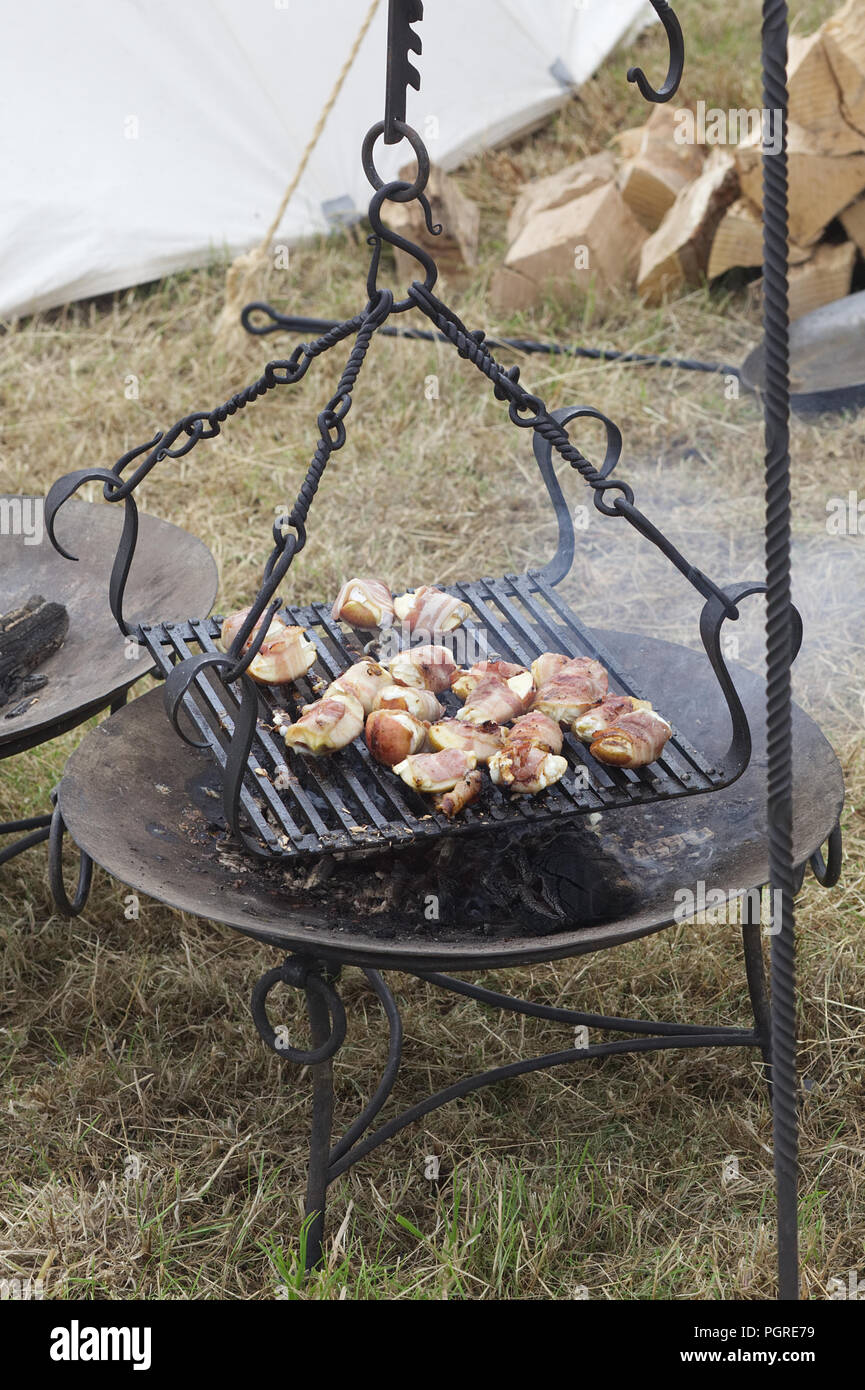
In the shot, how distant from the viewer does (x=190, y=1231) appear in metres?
2.15

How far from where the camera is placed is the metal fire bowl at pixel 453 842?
1.77 metres

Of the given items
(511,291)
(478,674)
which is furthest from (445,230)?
(478,674)

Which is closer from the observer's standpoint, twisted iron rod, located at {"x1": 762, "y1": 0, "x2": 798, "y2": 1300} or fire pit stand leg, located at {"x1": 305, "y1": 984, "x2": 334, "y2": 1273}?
twisted iron rod, located at {"x1": 762, "y1": 0, "x2": 798, "y2": 1300}

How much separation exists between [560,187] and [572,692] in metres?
3.77

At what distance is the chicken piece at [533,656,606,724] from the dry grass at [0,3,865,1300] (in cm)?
79

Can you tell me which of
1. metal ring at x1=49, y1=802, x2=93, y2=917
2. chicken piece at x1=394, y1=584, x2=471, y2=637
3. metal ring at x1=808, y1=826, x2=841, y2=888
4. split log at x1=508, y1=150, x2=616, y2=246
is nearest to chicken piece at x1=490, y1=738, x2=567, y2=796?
chicken piece at x1=394, y1=584, x2=471, y2=637

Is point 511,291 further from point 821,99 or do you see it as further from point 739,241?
point 821,99

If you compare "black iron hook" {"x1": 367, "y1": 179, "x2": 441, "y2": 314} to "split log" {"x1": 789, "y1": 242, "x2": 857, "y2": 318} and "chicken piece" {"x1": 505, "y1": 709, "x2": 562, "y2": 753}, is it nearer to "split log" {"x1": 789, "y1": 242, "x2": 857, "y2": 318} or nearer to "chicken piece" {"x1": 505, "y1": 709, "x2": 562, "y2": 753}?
"chicken piece" {"x1": 505, "y1": 709, "x2": 562, "y2": 753}

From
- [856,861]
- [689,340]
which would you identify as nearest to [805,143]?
[689,340]

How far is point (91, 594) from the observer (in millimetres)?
2674

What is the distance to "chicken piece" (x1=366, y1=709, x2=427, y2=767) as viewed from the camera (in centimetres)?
192

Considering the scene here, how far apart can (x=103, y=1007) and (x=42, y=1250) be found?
1.83 ft

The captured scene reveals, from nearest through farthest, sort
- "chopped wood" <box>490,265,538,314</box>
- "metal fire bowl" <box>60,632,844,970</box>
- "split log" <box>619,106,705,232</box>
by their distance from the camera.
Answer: "metal fire bowl" <box>60,632,844,970</box>
"chopped wood" <box>490,265,538,314</box>
"split log" <box>619,106,705,232</box>

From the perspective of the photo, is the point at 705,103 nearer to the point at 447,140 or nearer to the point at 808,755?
the point at 447,140
